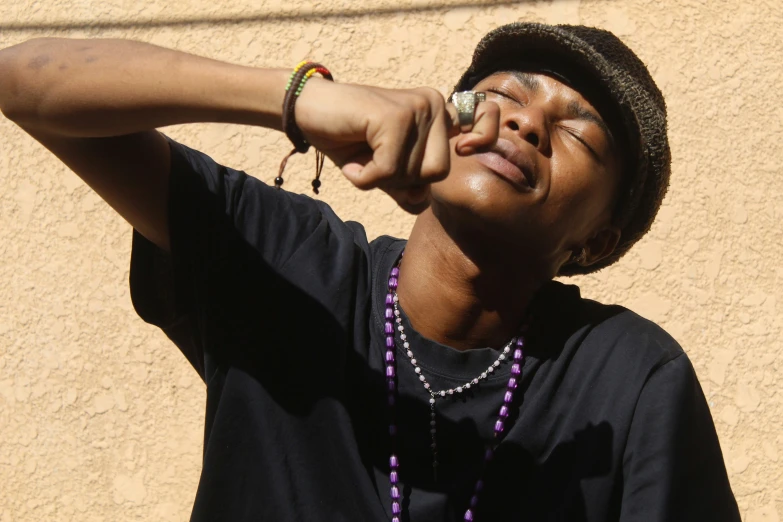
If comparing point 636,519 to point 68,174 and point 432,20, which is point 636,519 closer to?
point 432,20

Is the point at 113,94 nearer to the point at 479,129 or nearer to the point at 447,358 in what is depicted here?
the point at 479,129

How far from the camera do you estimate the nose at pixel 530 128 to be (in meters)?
1.76

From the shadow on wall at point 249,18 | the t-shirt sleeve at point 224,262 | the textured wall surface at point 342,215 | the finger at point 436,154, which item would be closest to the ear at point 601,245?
the t-shirt sleeve at point 224,262

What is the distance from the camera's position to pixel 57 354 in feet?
9.53

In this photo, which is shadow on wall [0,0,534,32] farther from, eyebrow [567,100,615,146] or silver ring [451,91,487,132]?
silver ring [451,91,487,132]

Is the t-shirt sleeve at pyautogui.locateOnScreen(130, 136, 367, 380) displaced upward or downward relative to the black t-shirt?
upward

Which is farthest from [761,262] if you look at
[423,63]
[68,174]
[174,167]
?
[68,174]

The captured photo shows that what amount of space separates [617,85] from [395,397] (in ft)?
2.48

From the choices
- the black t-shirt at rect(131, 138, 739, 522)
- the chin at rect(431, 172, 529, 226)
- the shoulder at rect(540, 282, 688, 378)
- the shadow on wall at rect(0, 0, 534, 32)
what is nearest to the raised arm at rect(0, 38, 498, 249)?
the black t-shirt at rect(131, 138, 739, 522)

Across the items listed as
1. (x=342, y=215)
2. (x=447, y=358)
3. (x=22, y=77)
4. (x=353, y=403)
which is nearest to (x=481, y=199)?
(x=447, y=358)

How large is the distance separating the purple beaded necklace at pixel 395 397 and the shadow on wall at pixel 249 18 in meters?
1.30

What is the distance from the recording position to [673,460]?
1672 mm

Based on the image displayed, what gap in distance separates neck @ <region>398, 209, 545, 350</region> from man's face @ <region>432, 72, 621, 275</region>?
0.05 m

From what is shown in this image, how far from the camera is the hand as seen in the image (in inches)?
47.3
